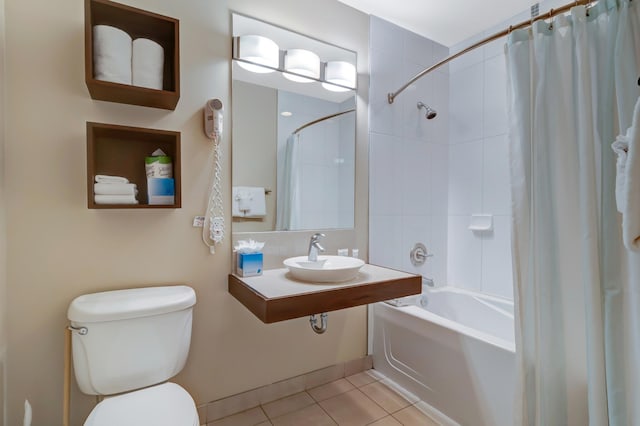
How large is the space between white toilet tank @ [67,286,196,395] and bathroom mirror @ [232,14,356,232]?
0.57 m

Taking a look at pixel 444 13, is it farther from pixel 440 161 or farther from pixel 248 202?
pixel 248 202

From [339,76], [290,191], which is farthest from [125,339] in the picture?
[339,76]

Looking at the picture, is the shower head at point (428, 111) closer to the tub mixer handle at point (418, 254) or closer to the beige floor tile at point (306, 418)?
the tub mixer handle at point (418, 254)

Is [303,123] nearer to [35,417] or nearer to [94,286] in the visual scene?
[94,286]

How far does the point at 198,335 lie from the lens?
63.2 inches

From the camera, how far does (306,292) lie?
1353 mm

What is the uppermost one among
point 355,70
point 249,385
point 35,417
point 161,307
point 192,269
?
point 355,70

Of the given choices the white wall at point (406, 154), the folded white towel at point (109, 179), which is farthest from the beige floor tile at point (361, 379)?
the folded white towel at point (109, 179)

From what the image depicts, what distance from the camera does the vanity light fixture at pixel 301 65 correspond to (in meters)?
1.84

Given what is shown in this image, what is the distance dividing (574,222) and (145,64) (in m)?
1.90

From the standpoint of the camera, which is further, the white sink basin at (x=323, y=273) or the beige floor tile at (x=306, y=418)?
the beige floor tile at (x=306, y=418)

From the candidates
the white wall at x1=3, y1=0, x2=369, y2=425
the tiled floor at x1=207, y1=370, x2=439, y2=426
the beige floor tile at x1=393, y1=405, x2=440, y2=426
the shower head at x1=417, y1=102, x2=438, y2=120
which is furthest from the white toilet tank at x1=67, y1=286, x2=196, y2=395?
the shower head at x1=417, y1=102, x2=438, y2=120

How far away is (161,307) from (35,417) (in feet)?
2.32

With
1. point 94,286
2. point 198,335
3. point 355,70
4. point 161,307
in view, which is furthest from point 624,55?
point 94,286
